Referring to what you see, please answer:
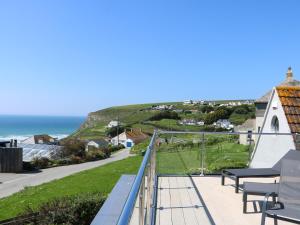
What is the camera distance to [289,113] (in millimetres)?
8688

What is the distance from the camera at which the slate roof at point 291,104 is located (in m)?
8.57

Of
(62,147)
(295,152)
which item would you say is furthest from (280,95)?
(62,147)

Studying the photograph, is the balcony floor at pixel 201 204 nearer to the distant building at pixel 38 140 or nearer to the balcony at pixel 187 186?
the balcony at pixel 187 186

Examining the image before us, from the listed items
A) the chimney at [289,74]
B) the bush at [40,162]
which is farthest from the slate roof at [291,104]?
the bush at [40,162]

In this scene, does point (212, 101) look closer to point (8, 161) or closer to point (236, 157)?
point (8, 161)

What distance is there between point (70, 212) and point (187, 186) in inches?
151

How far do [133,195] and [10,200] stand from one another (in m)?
17.0

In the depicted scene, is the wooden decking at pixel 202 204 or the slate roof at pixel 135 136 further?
the slate roof at pixel 135 136

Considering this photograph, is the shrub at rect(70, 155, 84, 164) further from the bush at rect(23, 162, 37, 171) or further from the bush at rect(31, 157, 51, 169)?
the bush at rect(23, 162, 37, 171)

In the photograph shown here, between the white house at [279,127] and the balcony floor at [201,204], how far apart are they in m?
1.19

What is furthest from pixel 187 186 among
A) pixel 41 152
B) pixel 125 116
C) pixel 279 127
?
pixel 125 116

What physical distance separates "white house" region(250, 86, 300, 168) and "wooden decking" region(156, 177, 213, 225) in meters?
2.35

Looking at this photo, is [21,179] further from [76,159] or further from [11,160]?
[76,159]

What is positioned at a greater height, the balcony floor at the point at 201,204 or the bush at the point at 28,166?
the balcony floor at the point at 201,204
